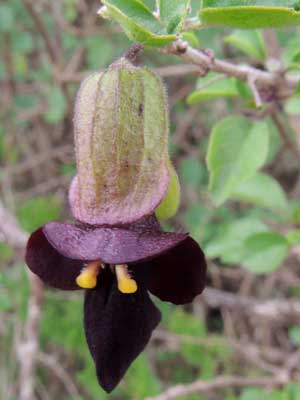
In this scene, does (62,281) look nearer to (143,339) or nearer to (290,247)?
(143,339)

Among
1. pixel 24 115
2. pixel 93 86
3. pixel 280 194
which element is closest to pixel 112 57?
pixel 24 115

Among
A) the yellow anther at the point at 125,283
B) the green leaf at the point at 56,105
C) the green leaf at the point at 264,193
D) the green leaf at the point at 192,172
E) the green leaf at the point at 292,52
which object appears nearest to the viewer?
the yellow anther at the point at 125,283

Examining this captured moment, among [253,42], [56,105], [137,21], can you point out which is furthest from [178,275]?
[56,105]

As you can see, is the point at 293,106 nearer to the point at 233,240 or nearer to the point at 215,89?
the point at 215,89

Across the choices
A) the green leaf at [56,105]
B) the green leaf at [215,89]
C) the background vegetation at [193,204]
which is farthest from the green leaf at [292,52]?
the green leaf at [56,105]

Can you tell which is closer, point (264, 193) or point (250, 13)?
point (250, 13)

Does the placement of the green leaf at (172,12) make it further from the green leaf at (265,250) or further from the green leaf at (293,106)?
the green leaf at (265,250)
